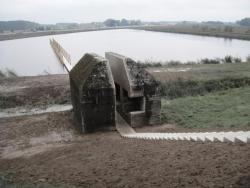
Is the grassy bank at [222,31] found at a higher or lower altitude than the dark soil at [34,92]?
higher

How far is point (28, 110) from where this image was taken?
1761cm

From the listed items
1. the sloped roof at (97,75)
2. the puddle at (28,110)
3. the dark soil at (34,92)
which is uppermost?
the sloped roof at (97,75)

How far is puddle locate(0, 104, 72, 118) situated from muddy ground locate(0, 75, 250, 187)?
13.4 ft

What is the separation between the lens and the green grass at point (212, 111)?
483 inches

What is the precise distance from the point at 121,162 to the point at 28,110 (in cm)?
1153

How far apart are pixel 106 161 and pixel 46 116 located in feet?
30.0

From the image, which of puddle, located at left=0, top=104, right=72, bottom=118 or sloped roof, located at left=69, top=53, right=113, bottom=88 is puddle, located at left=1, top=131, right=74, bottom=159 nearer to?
sloped roof, located at left=69, top=53, right=113, bottom=88

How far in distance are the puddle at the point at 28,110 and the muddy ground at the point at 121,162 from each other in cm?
407

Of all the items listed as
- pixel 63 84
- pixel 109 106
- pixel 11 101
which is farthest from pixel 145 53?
pixel 109 106

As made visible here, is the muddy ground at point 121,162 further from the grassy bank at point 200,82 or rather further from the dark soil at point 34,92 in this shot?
the grassy bank at point 200,82

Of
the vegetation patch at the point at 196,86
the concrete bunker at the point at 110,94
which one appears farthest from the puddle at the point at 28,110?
the vegetation patch at the point at 196,86

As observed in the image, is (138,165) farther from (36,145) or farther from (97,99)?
(97,99)

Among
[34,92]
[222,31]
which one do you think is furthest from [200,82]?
[222,31]

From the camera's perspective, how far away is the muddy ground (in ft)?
17.9
